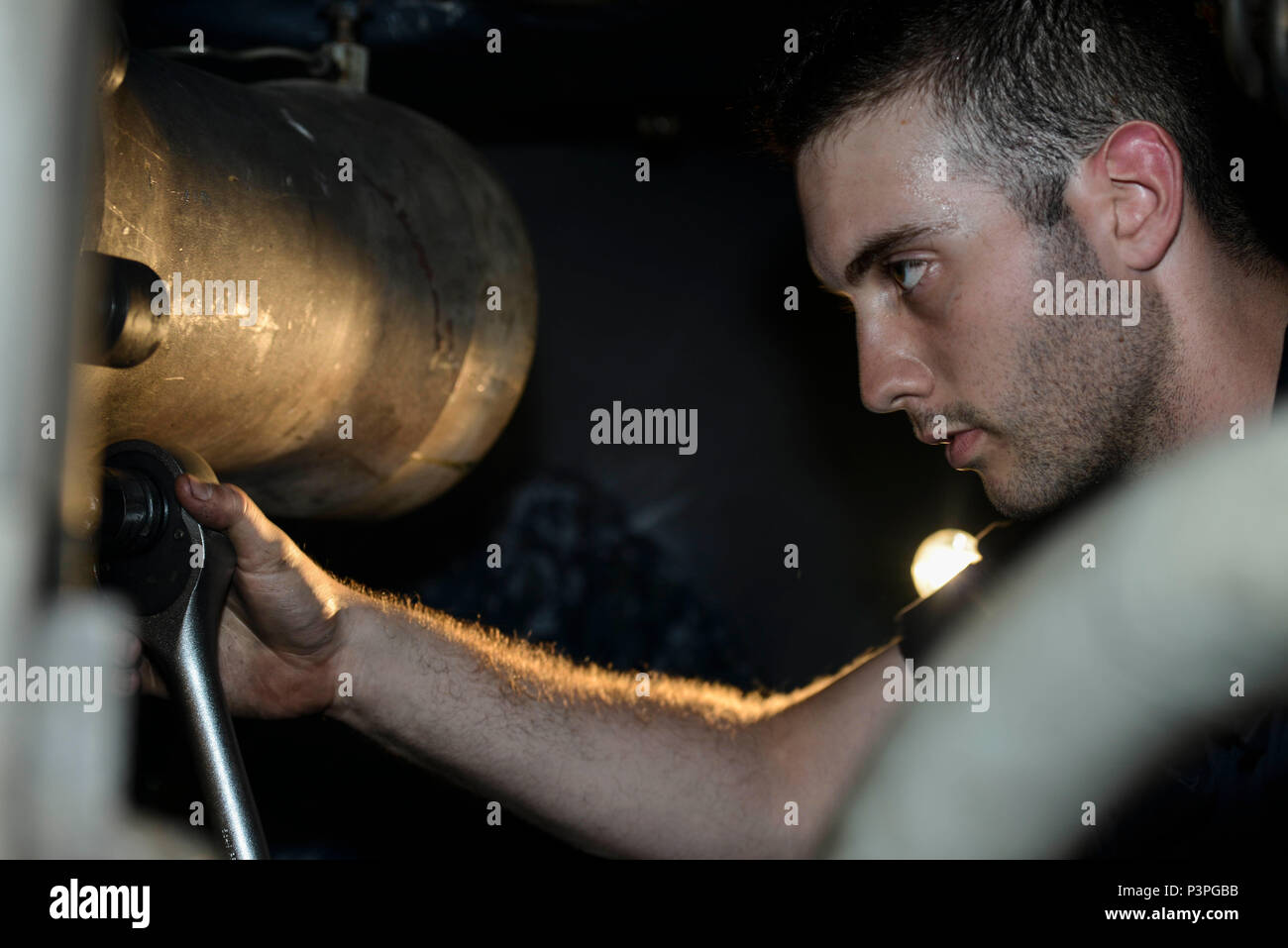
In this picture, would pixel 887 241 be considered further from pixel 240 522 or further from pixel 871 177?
pixel 240 522

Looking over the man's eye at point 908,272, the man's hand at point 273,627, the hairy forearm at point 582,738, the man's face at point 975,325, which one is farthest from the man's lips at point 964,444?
the man's hand at point 273,627

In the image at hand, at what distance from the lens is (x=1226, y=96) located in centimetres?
92

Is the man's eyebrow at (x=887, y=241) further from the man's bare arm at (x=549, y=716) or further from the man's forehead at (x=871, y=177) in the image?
the man's bare arm at (x=549, y=716)

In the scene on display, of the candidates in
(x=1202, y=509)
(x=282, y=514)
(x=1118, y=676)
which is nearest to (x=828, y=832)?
(x=1118, y=676)

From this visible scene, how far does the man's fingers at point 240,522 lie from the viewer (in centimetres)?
69

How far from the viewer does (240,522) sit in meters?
0.73

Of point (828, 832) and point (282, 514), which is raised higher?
point (282, 514)

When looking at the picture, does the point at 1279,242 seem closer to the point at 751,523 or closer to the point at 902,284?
the point at 902,284

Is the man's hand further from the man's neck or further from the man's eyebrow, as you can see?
the man's neck

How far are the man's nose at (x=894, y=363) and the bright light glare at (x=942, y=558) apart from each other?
0.39m

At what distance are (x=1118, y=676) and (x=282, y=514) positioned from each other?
86 cm

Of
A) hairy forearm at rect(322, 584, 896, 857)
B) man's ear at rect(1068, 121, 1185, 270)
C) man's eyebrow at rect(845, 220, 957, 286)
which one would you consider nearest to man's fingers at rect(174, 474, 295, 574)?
hairy forearm at rect(322, 584, 896, 857)
